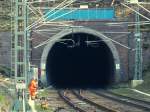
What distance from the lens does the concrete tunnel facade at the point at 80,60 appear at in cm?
5050

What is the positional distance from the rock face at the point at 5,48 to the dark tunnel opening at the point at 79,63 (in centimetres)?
590

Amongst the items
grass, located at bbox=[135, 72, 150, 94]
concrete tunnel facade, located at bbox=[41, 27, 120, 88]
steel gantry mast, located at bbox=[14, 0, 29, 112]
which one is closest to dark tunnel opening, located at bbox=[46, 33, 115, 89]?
concrete tunnel facade, located at bbox=[41, 27, 120, 88]

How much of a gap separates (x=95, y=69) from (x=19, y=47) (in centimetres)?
4243

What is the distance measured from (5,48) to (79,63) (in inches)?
748

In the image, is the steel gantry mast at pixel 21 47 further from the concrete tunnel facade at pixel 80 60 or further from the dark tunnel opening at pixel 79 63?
the dark tunnel opening at pixel 79 63

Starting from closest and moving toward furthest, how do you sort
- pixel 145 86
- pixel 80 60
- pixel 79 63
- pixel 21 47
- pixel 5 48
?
pixel 21 47, pixel 145 86, pixel 5 48, pixel 80 60, pixel 79 63

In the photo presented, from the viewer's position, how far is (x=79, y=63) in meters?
68.2

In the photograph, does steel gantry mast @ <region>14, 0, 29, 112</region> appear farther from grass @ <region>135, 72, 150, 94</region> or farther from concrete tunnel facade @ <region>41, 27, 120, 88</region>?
concrete tunnel facade @ <region>41, 27, 120, 88</region>

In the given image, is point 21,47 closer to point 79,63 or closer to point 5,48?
point 5,48

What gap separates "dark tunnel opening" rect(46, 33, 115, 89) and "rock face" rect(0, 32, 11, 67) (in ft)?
19.4

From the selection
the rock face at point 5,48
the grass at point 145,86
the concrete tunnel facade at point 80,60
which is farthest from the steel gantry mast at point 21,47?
the rock face at point 5,48

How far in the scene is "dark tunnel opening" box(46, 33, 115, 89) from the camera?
187 feet

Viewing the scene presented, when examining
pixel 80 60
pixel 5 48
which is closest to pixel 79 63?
pixel 80 60

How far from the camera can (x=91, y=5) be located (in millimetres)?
54281
